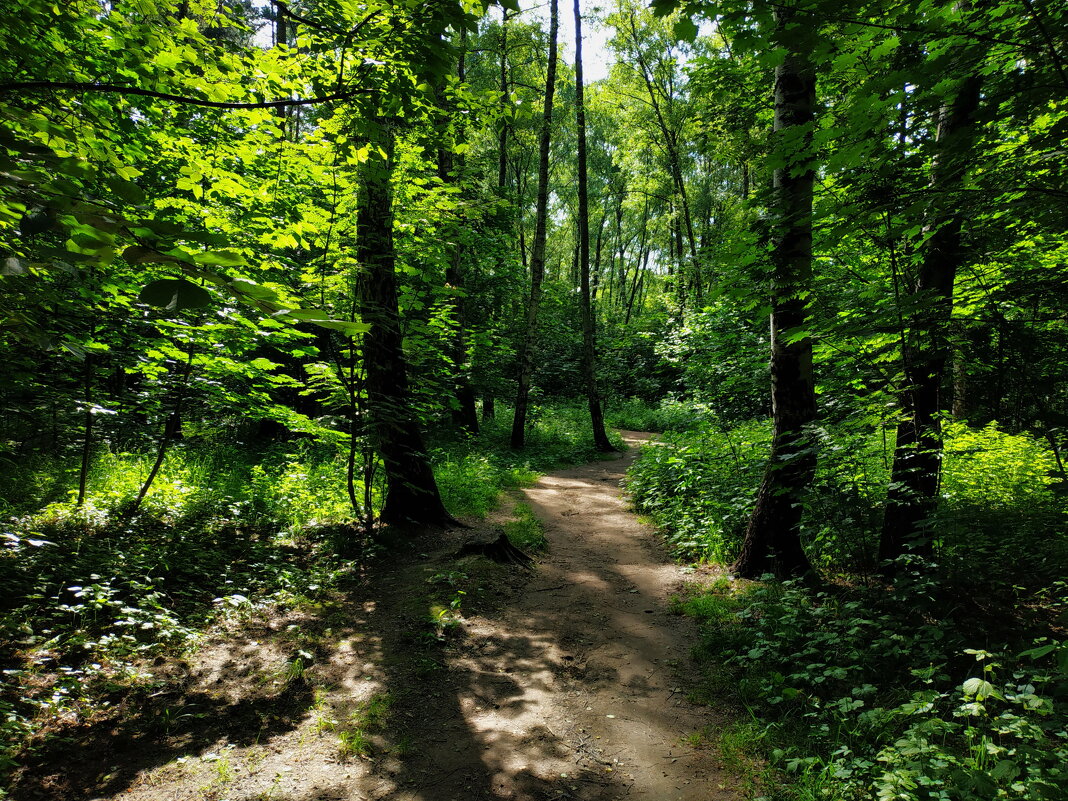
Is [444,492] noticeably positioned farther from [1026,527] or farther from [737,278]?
[1026,527]

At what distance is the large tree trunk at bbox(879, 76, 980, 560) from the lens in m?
3.64

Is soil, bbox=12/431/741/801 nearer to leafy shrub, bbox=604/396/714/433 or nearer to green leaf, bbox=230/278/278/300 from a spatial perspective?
green leaf, bbox=230/278/278/300

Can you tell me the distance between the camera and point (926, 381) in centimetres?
464

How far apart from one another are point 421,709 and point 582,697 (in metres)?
1.22

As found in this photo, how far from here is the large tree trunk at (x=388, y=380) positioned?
593cm

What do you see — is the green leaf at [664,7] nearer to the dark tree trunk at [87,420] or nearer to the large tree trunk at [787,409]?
the large tree trunk at [787,409]

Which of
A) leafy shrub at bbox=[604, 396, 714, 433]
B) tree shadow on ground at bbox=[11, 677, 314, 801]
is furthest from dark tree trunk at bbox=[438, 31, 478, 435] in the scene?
tree shadow on ground at bbox=[11, 677, 314, 801]

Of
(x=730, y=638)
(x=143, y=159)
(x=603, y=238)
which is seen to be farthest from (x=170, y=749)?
(x=603, y=238)

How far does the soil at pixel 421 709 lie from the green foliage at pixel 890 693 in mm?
471

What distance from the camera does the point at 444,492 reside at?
868 centimetres

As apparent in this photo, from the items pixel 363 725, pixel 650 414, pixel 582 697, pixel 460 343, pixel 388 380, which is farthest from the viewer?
pixel 650 414

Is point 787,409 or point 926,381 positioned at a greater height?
point 926,381

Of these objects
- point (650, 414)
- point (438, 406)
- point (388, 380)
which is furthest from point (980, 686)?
point (650, 414)

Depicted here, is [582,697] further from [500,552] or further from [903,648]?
[500,552]
